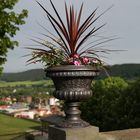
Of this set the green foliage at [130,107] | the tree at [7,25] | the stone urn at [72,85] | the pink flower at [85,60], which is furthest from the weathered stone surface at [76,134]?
the green foliage at [130,107]

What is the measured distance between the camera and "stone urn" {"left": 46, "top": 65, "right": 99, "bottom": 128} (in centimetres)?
647

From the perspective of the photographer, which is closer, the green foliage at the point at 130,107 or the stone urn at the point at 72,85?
the stone urn at the point at 72,85

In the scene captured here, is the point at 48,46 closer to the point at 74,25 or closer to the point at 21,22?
the point at 74,25

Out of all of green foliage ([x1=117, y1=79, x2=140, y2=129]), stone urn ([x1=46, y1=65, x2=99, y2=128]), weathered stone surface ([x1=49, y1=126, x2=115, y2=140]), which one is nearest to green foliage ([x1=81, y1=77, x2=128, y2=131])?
green foliage ([x1=117, y1=79, x2=140, y2=129])

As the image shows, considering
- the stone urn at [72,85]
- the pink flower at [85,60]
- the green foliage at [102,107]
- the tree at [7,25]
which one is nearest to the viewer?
the stone urn at [72,85]

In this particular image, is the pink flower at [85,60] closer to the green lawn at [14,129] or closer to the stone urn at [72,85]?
the stone urn at [72,85]

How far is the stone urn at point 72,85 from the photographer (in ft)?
21.2

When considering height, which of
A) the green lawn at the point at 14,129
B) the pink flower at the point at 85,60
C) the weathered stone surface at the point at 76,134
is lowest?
the green lawn at the point at 14,129

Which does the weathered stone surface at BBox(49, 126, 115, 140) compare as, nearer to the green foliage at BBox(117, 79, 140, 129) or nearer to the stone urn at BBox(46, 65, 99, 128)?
the stone urn at BBox(46, 65, 99, 128)

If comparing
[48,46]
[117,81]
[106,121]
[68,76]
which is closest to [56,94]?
[68,76]

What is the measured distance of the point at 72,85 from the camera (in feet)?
21.6

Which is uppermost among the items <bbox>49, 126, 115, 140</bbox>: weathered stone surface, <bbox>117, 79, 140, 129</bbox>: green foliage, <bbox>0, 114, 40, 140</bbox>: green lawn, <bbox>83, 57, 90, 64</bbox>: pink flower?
<bbox>83, 57, 90, 64</bbox>: pink flower

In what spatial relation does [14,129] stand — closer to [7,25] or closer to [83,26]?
[7,25]

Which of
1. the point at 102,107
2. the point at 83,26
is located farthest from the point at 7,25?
the point at 102,107
